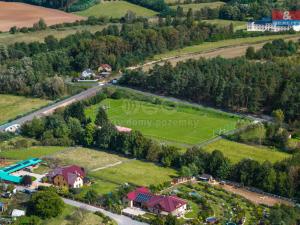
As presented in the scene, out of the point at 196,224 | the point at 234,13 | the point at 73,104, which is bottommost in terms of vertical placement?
the point at 196,224

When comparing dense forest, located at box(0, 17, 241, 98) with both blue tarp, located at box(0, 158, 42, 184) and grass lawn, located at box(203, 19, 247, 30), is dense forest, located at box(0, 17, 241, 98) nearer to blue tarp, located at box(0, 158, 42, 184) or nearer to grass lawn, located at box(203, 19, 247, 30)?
grass lawn, located at box(203, 19, 247, 30)

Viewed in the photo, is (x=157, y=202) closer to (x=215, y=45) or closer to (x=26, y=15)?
(x=215, y=45)

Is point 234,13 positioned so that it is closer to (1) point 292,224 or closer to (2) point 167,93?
(2) point 167,93

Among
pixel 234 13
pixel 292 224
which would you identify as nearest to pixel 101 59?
pixel 234 13

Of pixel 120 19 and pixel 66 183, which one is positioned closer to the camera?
pixel 66 183

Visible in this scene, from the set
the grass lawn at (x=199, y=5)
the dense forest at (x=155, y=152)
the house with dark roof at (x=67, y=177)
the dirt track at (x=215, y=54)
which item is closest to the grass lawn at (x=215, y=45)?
the dirt track at (x=215, y=54)

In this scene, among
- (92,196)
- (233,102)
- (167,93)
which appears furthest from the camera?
(167,93)
